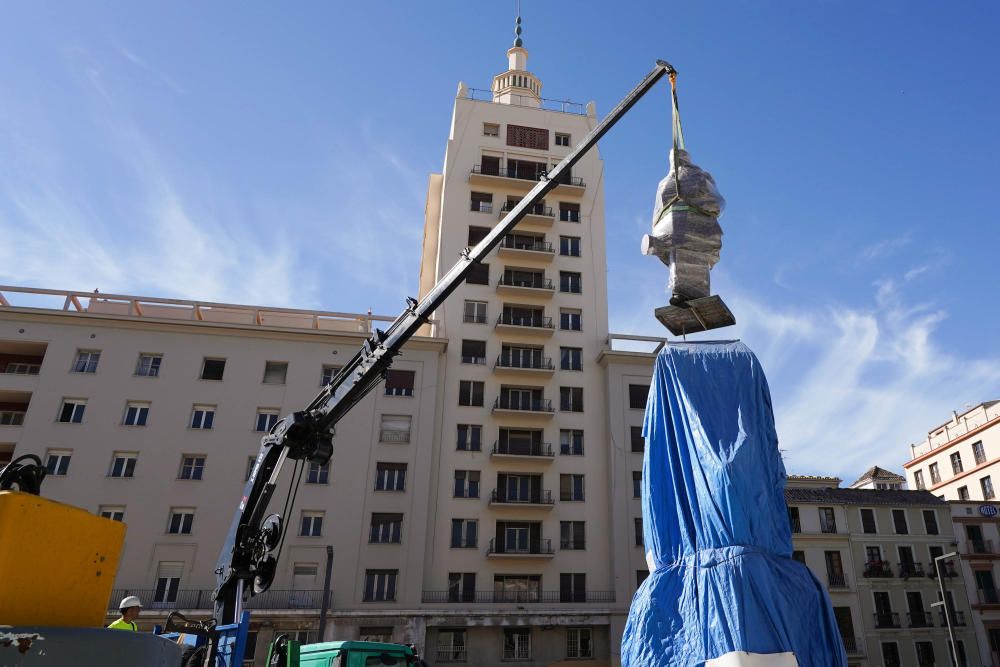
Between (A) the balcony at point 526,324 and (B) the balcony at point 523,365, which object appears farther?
(A) the balcony at point 526,324

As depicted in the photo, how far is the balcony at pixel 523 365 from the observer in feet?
125

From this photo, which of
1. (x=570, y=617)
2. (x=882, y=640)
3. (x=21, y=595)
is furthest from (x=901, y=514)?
(x=21, y=595)

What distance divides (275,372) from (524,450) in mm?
13780

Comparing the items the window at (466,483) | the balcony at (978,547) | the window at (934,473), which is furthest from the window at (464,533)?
the window at (934,473)

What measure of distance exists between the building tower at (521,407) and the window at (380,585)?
1.73m

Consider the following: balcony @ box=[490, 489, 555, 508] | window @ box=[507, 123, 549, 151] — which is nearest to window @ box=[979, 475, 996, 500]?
balcony @ box=[490, 489, 555, 508]

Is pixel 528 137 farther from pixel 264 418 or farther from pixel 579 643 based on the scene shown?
pixel 579 643

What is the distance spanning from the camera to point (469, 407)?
123 ft

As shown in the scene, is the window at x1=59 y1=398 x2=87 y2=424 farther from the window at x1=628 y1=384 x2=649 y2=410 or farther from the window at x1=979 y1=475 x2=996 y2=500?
the window at x1=979 y1=475 x2=996 y2=500

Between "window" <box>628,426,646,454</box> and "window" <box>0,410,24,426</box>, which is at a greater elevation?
"window" <box>628,426,646,454</box>

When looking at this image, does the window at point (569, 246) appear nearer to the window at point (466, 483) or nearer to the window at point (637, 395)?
the window at point (637, 395)

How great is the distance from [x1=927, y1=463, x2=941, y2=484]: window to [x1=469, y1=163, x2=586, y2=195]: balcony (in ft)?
121

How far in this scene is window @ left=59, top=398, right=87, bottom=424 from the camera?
3328cm

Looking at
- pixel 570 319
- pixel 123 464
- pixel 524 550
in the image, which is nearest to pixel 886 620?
pixel 524 550
